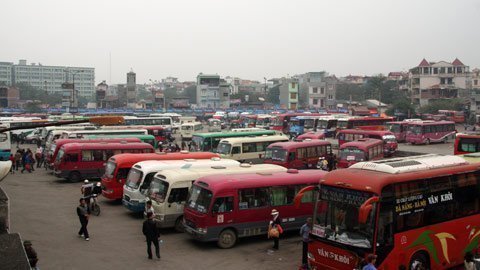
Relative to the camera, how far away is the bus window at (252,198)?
14305 mm

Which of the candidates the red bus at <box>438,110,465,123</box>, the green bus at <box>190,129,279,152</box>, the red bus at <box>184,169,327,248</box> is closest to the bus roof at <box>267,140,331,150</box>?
the green bus at <box>190,129,279,152</box>

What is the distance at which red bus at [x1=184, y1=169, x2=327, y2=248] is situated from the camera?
1380cm

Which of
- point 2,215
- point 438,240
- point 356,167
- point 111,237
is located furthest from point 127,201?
point 438,240

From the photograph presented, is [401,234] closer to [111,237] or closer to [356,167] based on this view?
[356,167]

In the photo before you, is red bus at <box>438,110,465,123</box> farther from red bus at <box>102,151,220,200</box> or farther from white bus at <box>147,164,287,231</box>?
white bus at <box>147,164,287,231</box>

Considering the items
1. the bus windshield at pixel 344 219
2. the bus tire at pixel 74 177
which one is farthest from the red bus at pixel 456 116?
the bus windshield at pixel 344 219

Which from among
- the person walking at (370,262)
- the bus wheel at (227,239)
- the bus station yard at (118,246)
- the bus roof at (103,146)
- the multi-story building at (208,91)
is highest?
the multi-story building at (208,91)

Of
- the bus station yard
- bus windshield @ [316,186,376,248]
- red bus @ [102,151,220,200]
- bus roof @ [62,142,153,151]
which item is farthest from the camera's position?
bus roof @ [62,142,153,151]

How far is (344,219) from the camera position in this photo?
10055mm

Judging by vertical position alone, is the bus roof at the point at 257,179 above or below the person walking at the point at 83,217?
above

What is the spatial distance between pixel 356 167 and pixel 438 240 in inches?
97.5

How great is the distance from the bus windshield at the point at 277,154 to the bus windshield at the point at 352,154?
161 inches

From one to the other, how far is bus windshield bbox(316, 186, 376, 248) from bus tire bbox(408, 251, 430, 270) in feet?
4.95

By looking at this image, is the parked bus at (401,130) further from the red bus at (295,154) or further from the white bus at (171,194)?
the white bus at (171,194)
